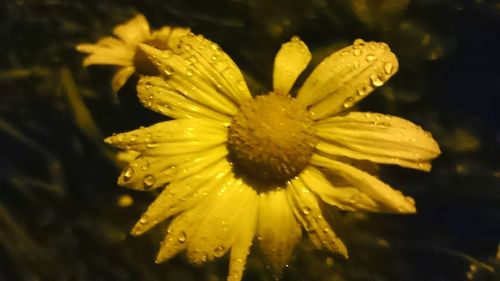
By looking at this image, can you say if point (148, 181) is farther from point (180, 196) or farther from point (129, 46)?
point (129, 46)

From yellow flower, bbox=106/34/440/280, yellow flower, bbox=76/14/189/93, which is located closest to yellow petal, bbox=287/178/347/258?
yellow flower, bbox=106/34/440/280

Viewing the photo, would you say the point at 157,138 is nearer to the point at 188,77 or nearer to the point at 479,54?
the point at 188,77

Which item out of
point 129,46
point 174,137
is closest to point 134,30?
point 129,46

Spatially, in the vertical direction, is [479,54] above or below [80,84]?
above

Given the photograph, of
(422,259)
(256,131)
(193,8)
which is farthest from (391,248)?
(193,8)

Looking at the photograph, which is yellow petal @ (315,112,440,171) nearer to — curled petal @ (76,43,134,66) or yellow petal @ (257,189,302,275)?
yellow petal @ (257,189,302,275)

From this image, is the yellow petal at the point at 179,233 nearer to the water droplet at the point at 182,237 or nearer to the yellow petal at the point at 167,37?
the water droplet at the point at 182,237
